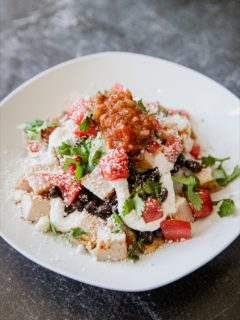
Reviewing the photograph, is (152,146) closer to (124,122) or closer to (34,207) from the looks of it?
(124,122)

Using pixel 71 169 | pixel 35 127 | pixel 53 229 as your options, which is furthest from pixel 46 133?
pixel 53 229

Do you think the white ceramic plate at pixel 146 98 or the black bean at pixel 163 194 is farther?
the black bean at pixel 163 194

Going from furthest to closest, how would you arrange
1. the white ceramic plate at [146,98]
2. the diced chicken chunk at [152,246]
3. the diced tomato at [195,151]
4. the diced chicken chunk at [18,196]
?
the diced tomato at [195,151]
the diced chicken chunk at [18,196]
the diced chicken chunk at [152,246]
the white ceramic plate at [146,98]

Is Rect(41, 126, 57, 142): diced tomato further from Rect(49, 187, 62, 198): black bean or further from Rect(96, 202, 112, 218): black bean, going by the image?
Rect(96, 202, 112, 218): black bean

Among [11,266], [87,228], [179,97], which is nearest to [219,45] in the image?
[179,97]

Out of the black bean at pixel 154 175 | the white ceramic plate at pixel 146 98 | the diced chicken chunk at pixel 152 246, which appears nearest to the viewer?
the white ceramic plate at pixel 146 98

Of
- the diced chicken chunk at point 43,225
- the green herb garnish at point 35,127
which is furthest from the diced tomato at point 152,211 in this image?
the green herb garnish at point 35,127

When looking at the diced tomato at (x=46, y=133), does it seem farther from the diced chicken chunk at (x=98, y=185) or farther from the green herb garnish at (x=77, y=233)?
the green herb garnish at (x=77, y=233)

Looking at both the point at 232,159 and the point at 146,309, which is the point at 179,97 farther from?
the point at 146,309
